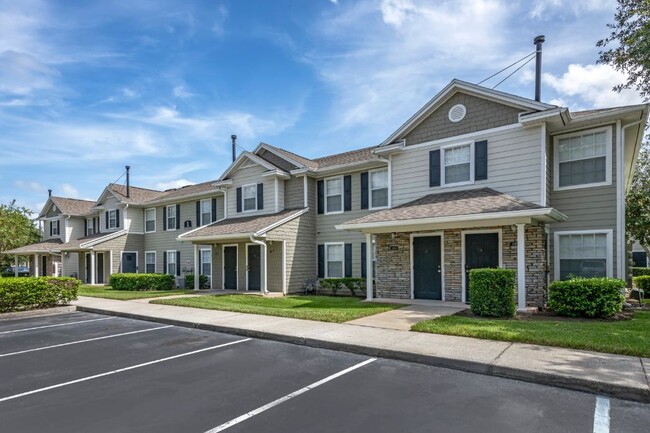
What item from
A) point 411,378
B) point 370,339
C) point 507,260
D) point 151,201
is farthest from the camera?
point 151,201

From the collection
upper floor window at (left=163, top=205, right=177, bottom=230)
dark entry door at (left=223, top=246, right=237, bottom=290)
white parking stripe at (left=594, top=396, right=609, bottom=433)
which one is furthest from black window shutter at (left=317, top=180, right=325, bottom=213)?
white parking stripe at (left=594, top=396, right=609, bottom=433)

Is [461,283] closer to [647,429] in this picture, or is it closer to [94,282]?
[647,429]

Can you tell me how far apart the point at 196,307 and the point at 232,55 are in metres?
8.52

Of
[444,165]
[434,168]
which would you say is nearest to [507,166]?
[444,165]

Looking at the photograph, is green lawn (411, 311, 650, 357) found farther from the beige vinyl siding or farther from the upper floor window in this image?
the upper floor window

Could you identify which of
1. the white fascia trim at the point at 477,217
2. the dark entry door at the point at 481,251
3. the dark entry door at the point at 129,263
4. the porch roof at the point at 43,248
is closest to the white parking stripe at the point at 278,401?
the white fascia trim at the point at 477,217

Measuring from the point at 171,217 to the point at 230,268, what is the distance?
24.1 feet

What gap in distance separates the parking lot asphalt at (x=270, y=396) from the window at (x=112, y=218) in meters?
20.5

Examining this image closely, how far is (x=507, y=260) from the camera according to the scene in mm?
11727

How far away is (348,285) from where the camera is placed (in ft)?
52.2

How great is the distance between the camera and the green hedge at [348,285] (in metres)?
15.8

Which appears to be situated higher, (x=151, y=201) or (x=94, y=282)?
(x=151, y=201)

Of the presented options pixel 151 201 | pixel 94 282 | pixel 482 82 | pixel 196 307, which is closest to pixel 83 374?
pixel 196 307

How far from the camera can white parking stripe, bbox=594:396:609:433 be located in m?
3.95
